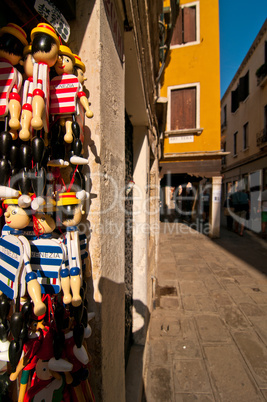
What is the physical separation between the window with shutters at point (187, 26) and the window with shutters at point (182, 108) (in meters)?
1.75

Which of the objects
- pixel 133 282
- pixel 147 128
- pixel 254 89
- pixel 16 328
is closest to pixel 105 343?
pixel 16 328

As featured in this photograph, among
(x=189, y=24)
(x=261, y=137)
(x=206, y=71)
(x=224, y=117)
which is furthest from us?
(x=224, y=117)

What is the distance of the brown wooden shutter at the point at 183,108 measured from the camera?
28.5 feet

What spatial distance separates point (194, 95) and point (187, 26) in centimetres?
267

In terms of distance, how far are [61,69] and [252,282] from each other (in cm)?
496

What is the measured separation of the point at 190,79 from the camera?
862 cm

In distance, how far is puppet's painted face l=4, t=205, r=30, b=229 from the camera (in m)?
0.70

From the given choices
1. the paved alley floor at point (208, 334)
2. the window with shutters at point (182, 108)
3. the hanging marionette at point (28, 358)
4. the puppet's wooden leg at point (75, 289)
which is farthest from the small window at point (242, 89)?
the hanging marionette at point (28, 358)

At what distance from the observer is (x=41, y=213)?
2.42ft

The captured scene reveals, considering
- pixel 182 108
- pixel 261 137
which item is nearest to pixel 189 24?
pixel 182 108

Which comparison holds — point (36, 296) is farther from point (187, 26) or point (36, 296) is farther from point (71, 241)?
point (187, 26)

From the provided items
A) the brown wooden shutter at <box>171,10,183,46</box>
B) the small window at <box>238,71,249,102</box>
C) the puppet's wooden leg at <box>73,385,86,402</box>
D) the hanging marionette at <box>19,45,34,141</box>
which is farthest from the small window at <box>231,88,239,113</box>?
the puppet's wooden leg at <box>73,385,86,402</box>

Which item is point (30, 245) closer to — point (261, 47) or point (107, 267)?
point (107, 267)

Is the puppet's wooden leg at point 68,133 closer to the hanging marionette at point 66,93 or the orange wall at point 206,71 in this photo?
the hanging marionette at point 66,93
